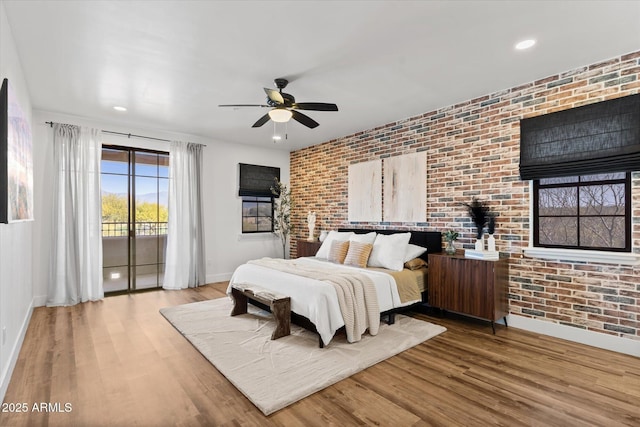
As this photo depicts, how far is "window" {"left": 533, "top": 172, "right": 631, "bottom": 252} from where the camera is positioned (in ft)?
9.94

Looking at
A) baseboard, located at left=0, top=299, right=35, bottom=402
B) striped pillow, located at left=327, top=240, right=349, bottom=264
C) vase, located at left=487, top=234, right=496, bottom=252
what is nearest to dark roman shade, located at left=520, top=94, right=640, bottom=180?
vase, located at left=487, top=234, right=496, bottom=252

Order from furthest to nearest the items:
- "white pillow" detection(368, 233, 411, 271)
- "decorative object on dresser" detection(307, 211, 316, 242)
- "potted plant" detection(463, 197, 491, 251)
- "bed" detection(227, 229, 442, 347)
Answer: "decorative object on dresser" detection(307, 211, 316, 242) < "white pillow" detection(368, 233, 411, 271) < "potted plant" detection(463, 197, 491, 251) < "bed" detection(227, 229, 442, 347)

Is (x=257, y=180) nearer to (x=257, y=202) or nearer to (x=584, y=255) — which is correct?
(x=257, y=202)

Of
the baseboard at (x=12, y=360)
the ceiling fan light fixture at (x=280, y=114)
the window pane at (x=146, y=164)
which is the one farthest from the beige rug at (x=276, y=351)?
the window pane at (x=146, y=164)

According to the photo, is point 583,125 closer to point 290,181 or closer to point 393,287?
point 393,287

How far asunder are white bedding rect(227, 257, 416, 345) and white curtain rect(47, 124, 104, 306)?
7.87 ft

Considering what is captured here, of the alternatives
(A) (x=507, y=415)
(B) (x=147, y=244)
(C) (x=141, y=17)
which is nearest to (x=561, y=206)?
(A) (x=507, y=415)

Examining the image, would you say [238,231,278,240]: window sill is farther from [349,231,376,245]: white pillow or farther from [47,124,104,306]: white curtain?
[349,231,376,245]: white pillow

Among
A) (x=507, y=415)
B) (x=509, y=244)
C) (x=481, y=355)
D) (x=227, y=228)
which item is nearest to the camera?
(x=507, y=415)

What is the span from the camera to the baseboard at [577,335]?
293cm

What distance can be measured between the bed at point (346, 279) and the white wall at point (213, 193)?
211 cm

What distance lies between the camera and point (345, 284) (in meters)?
3.27

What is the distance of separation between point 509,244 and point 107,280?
610cm

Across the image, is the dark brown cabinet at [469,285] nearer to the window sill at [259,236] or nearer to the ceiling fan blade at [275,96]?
the ceiling fan blade at [275,96]
